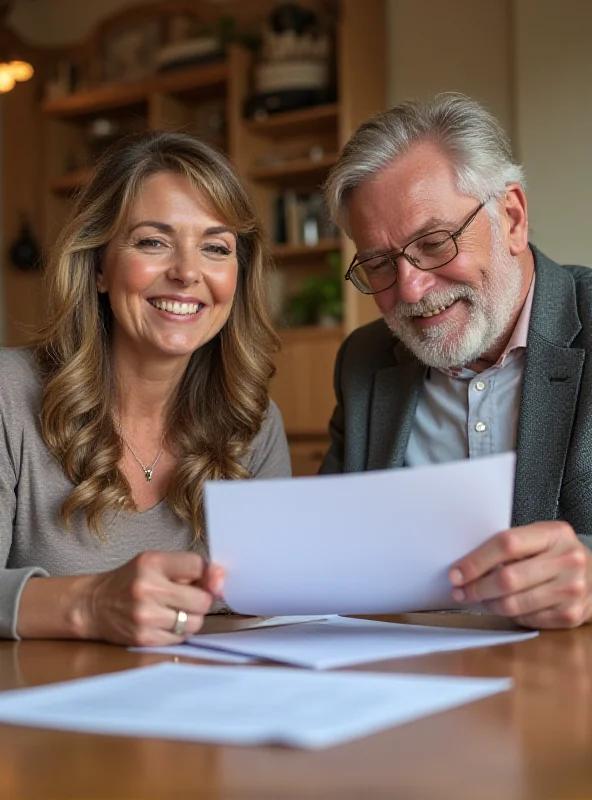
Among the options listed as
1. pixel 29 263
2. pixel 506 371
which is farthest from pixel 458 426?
pixel 29 263

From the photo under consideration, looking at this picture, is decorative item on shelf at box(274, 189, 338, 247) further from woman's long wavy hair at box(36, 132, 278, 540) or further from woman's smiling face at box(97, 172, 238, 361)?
woman's smiling face at box(97, 172, 238, 361)

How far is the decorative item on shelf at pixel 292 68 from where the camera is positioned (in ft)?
16.9

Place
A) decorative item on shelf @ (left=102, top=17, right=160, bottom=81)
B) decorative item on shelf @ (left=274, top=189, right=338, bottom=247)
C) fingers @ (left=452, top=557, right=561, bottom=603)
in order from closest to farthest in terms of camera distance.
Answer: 1. fingers @ (left=452, top=557, right=561, bottom=603)
2. decorative item on shelf @ (left=274, top=189, right=338, bottom=247)
3. decorative item on shelf @ (left=102, top=17, right=160, bottom=81)

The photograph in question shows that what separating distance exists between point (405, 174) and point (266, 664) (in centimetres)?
113

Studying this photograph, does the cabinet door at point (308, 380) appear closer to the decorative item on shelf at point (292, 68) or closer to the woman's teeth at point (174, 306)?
the decorative item on shelf at point (292, 68)

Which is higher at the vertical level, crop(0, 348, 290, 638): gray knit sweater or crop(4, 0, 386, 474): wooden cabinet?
crop(4, 0, 386, 474): wooden cabinet

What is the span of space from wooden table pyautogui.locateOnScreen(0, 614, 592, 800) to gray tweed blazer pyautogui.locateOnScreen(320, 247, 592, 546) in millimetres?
891

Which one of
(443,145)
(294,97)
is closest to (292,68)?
(294,97)

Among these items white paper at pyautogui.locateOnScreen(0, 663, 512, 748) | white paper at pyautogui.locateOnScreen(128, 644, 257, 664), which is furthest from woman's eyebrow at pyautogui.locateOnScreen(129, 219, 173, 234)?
white paper at pyautogui.locateOnScreen(0, 663, 512, 748)

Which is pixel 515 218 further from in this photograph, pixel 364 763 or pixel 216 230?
pixel 364 763

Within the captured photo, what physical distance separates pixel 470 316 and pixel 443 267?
108 millimetres

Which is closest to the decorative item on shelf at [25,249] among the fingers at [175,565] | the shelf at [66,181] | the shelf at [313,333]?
the shelf at [66,181]

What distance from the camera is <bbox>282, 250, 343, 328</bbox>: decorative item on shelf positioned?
16.7 ft

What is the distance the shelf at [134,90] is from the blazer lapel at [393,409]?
373cm
